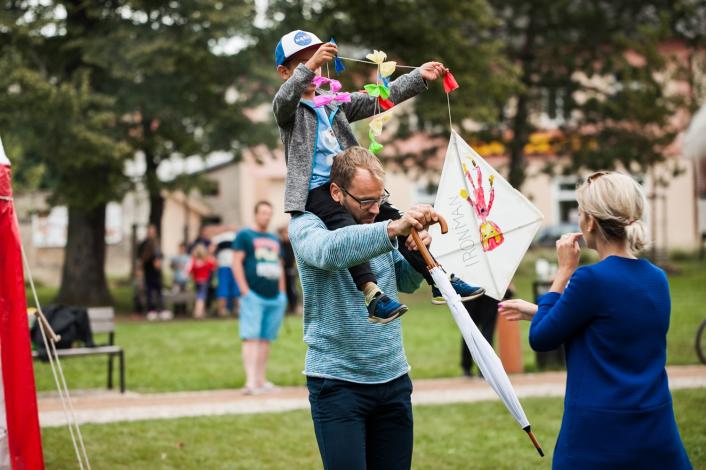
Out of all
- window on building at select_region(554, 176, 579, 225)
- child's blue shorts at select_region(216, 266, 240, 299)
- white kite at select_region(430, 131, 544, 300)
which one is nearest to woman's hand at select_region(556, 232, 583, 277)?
white kite at select_region(430, 131, 544, 300)

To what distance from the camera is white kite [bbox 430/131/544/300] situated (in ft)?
13.8

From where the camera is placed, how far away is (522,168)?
108 ft

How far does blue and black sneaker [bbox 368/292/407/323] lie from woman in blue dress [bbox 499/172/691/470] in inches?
20.8

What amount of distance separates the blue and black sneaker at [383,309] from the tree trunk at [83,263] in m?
22.5

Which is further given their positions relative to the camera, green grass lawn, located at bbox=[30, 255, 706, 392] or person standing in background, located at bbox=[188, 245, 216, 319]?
person standing in background, located at bbox=[188, 245, 216, 319]

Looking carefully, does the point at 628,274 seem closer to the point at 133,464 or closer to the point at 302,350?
A: the point at 133,464

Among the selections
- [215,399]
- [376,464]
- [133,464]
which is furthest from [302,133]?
[215,399]

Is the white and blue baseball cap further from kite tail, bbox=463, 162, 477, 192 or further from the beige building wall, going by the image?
the beige building wall

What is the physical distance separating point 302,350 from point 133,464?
768cm

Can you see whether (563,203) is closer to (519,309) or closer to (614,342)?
(519,309)

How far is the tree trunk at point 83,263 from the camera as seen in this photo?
2547 centimetres

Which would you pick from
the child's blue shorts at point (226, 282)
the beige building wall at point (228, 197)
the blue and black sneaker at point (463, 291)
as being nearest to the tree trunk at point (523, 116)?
the child's blue shorts at point (226, 282)

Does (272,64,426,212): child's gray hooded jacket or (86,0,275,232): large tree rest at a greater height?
(86,0,275,232): large tree

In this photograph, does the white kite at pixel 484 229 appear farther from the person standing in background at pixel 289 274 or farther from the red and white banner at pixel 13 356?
the person standing in background at pixel 289 274
